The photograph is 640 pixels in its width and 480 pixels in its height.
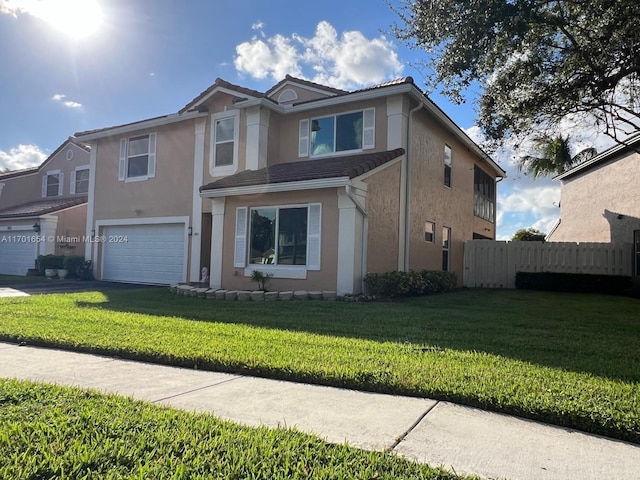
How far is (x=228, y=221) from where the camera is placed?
13719mm

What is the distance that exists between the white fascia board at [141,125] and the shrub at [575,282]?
43.4 ft

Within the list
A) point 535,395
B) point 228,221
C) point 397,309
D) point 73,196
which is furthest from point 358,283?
point 73,196

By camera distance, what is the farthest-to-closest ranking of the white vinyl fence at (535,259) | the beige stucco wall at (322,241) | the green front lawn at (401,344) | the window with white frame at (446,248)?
the window with white frame at (446,248)
the white vinyl fence at (535,259)
the beige stucco wall at (322,241)
the green front lawn at (401,344)

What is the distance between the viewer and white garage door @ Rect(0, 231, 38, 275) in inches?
836

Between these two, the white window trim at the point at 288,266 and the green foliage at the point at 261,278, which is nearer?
the white window trim at the point at 288,266

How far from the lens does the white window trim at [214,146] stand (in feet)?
50.5

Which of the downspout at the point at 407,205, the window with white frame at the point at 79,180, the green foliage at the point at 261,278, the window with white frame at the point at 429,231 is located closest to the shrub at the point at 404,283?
the downspout at the point at 407,205


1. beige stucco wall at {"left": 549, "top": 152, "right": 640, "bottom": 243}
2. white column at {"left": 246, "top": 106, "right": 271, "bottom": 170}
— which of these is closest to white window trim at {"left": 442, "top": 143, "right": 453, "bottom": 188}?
beige stucco wall at {"left": 549, "top": 152, "right": 640, "bottom": 243}

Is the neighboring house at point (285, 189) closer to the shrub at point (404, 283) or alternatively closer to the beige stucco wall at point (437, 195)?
the beige stucco wall at point (437, 195)

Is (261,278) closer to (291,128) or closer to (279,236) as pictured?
(279,236)

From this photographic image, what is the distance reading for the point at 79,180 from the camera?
24.5 m

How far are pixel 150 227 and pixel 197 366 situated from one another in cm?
1353

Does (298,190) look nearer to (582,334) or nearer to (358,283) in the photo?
(358,283)

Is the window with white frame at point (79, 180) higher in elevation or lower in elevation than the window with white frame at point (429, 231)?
higher
